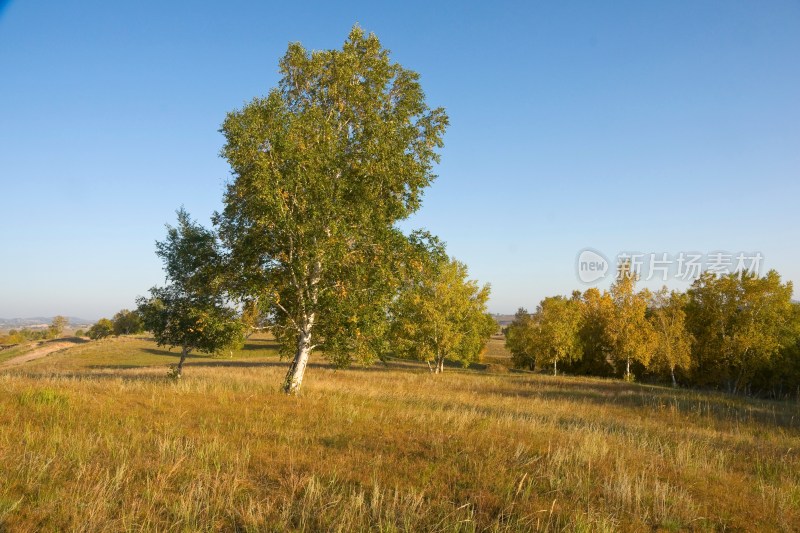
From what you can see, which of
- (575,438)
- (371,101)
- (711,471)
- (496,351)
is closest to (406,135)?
(371,101)

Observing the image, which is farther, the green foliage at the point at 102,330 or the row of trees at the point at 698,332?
the green foliage at the point at 102,330

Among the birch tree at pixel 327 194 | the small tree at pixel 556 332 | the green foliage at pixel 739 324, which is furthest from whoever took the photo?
the small tree at pixel 556 332

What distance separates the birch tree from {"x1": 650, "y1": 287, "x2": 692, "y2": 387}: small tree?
138 feet

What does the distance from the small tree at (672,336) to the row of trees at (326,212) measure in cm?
4080

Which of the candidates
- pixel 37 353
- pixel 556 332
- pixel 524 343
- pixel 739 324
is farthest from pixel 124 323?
pixel 739 324

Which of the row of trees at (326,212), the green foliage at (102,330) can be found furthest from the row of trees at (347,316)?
the green foliage at (102,330)

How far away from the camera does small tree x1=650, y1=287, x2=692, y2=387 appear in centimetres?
4600

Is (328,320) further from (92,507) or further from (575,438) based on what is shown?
(92,507)

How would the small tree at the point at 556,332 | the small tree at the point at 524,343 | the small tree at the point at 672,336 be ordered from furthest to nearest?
the small tree at the point at 524,343, the small tree at the point at 556,332, the small tree at the point at 672,336

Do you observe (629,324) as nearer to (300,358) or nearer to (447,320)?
(447,320)

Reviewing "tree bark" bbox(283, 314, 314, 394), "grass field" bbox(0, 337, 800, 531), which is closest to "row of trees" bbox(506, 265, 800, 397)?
"grass field" bbox(0, 337, 800, 531)

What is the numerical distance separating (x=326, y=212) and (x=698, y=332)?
5032 centimetres

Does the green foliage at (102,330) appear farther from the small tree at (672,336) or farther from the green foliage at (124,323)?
the small tree at (672,336)

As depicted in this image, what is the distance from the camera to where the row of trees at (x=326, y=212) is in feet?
47.3
